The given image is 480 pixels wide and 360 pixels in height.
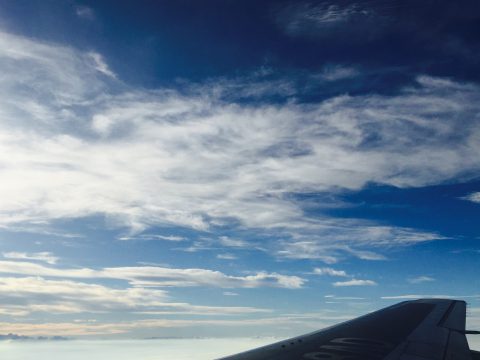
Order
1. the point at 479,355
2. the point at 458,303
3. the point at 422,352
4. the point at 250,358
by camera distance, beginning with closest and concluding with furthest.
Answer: the point at 250,358 → the point at 422,352 → the point at 479,355 → the point at 458,303

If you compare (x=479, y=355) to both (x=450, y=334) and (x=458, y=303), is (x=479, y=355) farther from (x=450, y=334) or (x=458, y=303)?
(x=458, y=303)

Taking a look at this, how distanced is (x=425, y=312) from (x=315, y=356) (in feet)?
50.6

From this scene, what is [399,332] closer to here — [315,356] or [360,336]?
[360,336]

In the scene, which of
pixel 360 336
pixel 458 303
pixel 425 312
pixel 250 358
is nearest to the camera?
pixel 250 358

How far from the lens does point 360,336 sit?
15.5 metres

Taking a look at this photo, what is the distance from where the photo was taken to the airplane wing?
1170cm

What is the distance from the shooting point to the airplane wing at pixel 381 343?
11.7m

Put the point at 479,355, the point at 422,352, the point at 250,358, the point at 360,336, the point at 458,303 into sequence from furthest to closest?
the point at 458,303 < the point at 360,336 < the point at 479,355 < the point at 422,352 < the point at 250,358

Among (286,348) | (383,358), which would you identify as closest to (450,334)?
(383,358)

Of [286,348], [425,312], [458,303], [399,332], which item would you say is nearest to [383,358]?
[286,348]

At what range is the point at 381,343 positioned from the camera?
45.3 feet

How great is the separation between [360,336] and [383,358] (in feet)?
14.1

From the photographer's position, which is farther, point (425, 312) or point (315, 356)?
point (425, 312)

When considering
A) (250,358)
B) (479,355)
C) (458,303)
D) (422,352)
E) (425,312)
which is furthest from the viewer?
(458,303)
